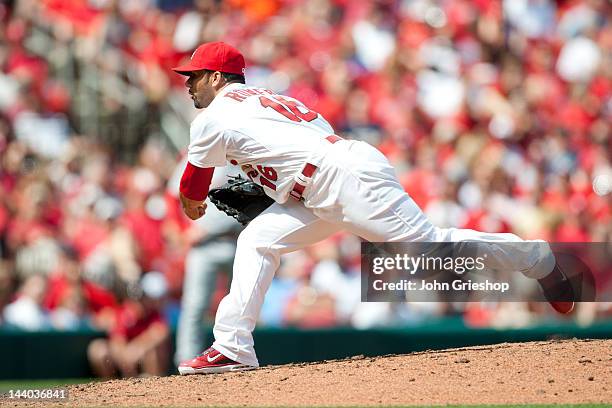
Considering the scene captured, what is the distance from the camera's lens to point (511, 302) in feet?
30.9

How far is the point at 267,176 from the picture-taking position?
6.16 metres

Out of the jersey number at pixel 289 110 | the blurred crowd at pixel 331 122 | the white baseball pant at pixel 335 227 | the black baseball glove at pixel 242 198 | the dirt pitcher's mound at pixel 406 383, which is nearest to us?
the dirt pitcher's mound at pixel 406 383

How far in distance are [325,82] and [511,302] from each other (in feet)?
10.8

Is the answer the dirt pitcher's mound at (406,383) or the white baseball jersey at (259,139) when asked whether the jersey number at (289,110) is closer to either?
the white baseball jersey at (259,139)

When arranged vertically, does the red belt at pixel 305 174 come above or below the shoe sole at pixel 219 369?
above

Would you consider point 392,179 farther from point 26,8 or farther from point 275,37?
point 26,8

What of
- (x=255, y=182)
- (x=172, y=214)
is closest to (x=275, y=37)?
(x=172, y=214)

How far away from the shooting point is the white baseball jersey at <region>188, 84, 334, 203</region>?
19.7 ft

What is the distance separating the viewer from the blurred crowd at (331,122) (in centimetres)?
982

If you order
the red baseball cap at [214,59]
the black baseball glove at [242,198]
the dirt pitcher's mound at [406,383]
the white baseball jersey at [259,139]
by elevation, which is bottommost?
the dirt pitcher's mound at [406,383]

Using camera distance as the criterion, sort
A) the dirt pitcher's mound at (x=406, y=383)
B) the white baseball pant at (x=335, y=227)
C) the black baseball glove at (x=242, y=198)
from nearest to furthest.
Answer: the dirt pitcher's mound at (x=406, y=383)
the white baseball pant at (x=335, y=227)
the black baseball glove at (x=242, y=198)

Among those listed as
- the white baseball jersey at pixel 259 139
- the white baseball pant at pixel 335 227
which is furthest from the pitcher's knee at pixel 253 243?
the white baseball jersey at pixel 259 139

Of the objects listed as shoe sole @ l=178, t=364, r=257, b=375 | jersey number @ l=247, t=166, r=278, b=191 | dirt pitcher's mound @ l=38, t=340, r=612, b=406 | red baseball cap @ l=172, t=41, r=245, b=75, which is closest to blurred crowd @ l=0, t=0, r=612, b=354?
shoe sole @ l=178, t=364, r=257, b=375

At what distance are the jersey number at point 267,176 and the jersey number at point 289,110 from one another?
0.31 m
